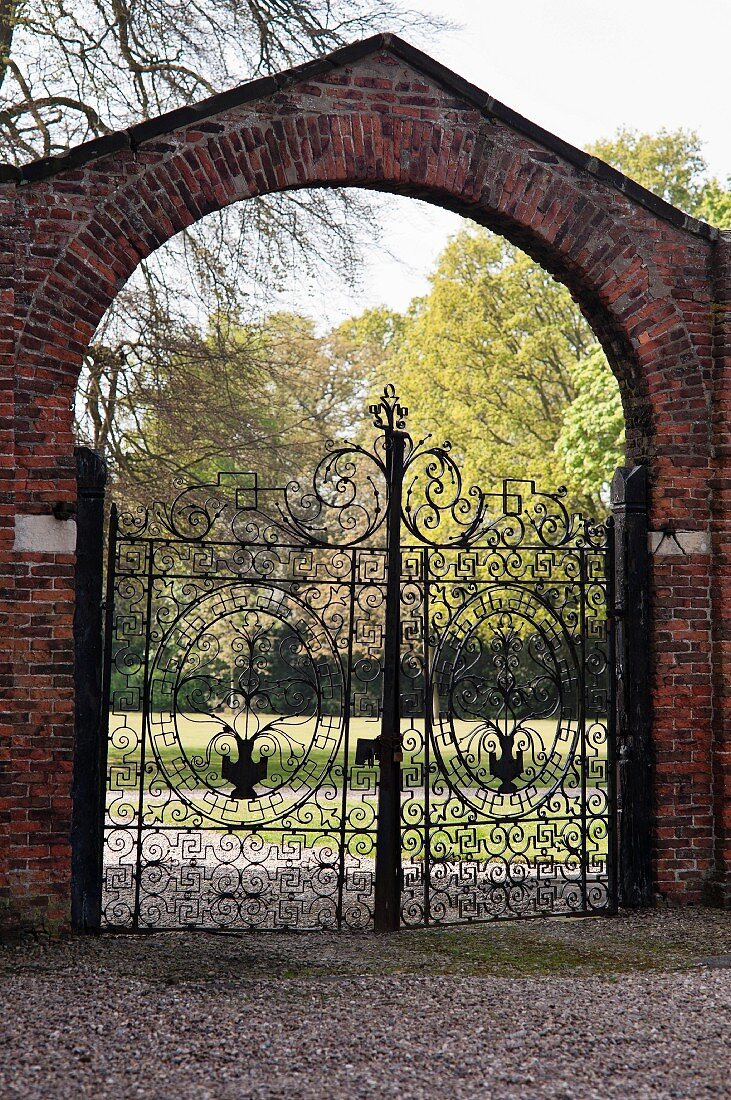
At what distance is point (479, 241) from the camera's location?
22891 millimetres

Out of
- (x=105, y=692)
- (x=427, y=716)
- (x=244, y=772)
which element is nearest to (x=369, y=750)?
(x=427, y=716)

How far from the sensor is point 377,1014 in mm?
5770

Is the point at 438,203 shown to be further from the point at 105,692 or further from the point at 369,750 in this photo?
the point at 105,692

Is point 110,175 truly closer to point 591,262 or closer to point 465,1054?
point 591,262

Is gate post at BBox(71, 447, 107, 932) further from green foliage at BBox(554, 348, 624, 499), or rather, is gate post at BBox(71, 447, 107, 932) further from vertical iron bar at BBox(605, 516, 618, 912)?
green foliage at BBox(554, 348, 624, 499)

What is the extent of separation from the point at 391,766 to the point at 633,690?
1.79 meters

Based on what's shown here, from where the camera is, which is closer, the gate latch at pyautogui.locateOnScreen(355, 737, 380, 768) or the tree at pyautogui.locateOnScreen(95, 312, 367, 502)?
the gate latch at pyautogui.locateOnScreen(355, 737, 380, 768)

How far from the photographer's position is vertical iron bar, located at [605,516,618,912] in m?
7.97

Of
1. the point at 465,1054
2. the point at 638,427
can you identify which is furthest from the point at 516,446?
the point at 465,1054

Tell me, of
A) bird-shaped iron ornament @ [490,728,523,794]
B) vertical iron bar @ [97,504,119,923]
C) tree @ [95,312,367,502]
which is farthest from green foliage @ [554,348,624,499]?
vertical iron bar @ [97,504,119,923]

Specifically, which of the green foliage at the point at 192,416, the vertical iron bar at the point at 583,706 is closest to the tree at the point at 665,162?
the green foliage at the point at 192,416

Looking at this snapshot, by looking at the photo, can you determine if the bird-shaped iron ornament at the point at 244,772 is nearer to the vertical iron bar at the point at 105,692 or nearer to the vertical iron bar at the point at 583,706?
the vertical iron bar at the point at 105,692

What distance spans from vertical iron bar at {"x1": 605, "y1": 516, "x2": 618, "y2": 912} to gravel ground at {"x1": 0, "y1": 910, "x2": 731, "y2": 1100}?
0.40 meters

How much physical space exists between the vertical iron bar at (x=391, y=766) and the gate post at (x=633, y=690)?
63.5 inches
